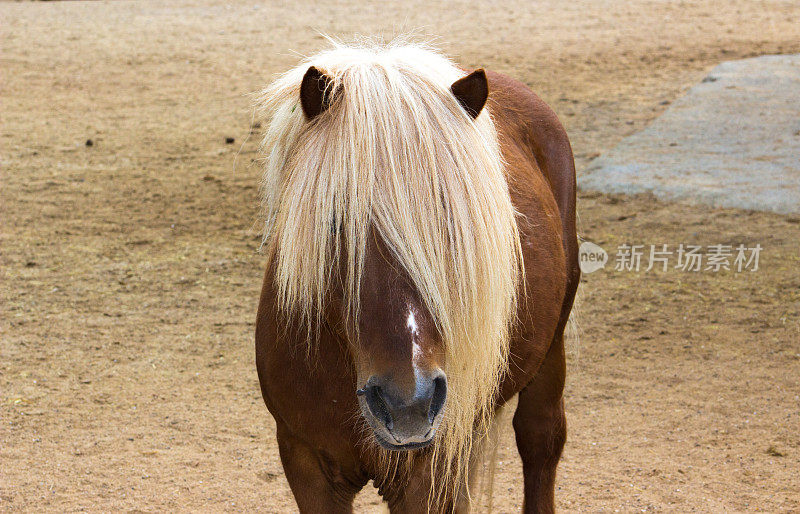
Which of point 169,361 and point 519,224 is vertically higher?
point 519,224

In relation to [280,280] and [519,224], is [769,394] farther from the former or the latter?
[280,280]

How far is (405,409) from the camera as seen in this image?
1.55m

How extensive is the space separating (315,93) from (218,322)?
3.06 metres

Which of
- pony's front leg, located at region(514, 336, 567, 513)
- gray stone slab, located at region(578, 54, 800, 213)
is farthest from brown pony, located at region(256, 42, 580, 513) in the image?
gray stone slab, located at region(578, 54, 800, 213)

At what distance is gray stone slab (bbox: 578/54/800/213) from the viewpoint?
623cm

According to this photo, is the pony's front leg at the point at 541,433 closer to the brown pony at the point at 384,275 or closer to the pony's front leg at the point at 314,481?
A: the brown pony at the point at 384,275

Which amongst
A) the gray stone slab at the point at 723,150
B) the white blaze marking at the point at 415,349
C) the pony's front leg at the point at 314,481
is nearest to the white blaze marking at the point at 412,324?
the white blaze marking at the point at 415,349

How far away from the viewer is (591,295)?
494 centimetres

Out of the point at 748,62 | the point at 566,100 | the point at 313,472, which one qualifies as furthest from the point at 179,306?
the point at 748,62

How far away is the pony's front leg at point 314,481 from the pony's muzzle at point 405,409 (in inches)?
20.2

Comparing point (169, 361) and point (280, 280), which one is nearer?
point (280, 280)

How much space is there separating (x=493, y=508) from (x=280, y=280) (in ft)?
5.59

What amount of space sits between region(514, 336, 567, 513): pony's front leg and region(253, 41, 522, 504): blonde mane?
1000mm

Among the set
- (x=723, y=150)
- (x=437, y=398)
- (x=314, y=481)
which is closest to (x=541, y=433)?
Answer: (x=314, y=481)
